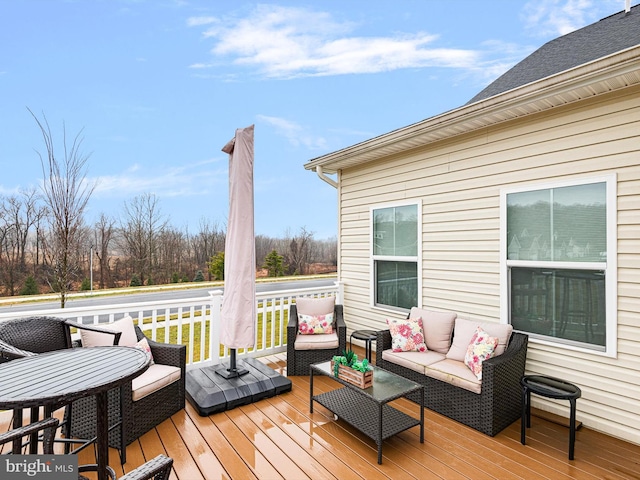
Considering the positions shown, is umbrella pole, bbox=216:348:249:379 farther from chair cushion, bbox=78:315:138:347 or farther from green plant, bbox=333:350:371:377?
green plant, bbox=333:350:371:377

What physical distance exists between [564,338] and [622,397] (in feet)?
1.91

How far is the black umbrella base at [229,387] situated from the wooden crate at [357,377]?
1.06 meters

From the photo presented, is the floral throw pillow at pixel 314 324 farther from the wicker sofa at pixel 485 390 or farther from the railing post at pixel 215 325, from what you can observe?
the wicker sofa at pixel 485 390

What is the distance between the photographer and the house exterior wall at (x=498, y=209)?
278cm

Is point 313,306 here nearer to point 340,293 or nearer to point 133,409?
point 340,293

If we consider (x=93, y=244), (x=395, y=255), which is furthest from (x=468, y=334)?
(x=93, y=244)

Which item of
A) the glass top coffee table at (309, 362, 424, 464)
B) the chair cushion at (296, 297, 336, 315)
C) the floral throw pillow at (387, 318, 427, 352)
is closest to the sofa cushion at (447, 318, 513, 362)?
the floral throw pillow at (387, 318, 427, 352)

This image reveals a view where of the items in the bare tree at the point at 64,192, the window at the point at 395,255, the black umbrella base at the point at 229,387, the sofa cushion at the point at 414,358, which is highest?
the bare tree at the point at 64,192

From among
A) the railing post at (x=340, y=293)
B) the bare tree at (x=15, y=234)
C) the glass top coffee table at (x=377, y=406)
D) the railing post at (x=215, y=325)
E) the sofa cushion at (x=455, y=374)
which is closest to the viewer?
the glass top coffee table at (x=377, y=406)

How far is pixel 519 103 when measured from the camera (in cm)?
310

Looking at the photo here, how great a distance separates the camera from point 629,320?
2770 mm

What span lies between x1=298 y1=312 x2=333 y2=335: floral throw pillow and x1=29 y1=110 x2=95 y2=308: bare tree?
4.47 meters

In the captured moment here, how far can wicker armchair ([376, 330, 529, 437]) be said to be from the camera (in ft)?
9.23

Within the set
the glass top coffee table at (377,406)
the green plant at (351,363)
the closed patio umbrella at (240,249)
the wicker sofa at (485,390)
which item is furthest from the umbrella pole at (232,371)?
the wicker sofa at (485,390)
